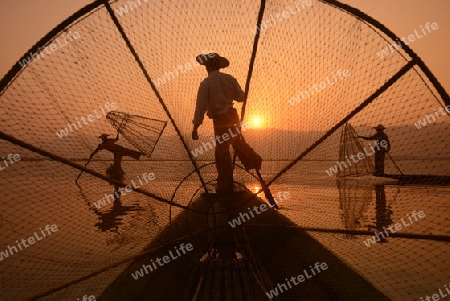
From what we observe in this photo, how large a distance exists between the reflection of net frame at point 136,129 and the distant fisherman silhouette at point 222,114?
3338 millimetres

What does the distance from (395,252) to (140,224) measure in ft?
16.6

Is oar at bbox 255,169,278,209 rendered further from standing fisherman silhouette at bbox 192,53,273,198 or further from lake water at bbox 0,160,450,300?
lake water at bbox 0,160,450,300

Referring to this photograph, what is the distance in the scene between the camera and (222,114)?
4238 mm

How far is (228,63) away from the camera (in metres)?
4.54

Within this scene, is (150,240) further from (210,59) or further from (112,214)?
(112,214)

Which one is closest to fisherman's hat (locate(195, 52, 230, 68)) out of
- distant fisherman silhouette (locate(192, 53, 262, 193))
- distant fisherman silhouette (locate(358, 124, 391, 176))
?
distant fisherman silhouette (locate(192, 53, 262, 193))

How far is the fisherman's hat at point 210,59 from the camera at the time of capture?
4359 mm

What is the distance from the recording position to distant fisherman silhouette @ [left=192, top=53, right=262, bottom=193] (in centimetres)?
405

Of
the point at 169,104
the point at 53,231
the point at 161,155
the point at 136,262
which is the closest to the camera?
the point at 136,262

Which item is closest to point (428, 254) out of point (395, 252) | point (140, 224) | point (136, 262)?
point (395, 252)

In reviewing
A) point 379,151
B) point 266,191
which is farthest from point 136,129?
point 379,151

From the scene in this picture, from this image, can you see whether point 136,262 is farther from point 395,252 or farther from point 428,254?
point 428,254

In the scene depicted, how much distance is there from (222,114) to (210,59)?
823mm

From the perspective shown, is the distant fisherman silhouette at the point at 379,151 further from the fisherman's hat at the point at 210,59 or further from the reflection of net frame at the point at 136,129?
the fisherman's hat at the point at 210,59
